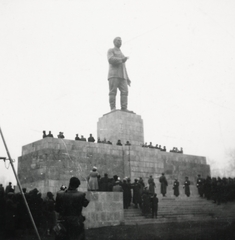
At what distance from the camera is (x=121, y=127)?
23.3 m

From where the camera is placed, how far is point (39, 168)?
1859 centimetres

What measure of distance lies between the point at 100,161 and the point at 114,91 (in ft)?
17.7

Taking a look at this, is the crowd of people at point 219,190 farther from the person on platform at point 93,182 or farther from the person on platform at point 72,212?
the person on platform at point 72,212

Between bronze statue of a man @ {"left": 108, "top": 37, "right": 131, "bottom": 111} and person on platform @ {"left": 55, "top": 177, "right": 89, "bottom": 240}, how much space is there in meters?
18.2

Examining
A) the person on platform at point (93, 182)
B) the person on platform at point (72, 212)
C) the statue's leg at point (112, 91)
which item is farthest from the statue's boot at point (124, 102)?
the person on platform at point (72, 212)

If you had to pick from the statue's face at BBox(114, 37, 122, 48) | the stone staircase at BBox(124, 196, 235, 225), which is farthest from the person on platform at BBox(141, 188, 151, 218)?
the statue's face at BBox(114, 37, 122, 48)

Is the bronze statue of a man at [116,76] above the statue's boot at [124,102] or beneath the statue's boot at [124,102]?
above

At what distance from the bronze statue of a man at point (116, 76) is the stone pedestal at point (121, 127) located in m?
0.66

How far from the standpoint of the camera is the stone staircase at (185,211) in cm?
1466

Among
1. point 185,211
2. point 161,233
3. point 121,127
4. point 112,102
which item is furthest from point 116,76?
point 161,233

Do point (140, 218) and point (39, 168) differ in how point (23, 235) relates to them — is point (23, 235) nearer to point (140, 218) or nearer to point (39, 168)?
point (140, 218)

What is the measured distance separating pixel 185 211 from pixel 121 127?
8.19 m

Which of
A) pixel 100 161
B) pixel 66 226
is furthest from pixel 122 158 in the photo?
pixel 66 226

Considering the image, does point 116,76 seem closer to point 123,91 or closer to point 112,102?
point 123,91
